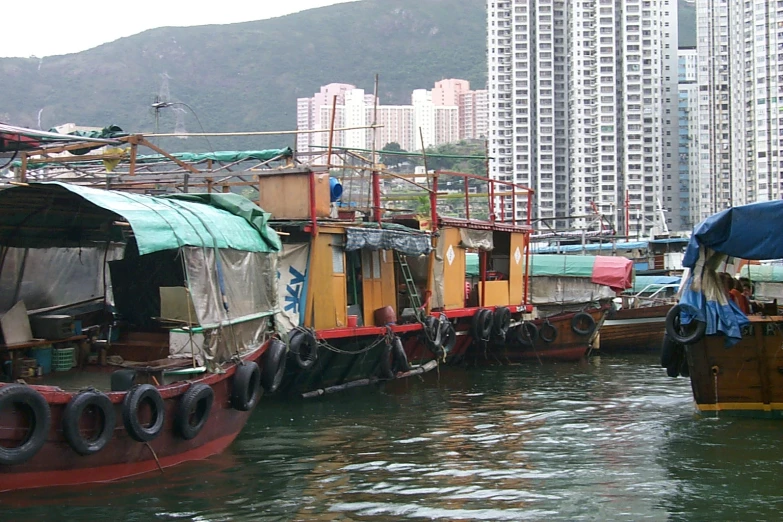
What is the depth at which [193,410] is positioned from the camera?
822cm

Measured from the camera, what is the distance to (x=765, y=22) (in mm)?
53656

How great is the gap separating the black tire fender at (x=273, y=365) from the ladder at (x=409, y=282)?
175 inches

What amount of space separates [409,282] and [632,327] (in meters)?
8.26

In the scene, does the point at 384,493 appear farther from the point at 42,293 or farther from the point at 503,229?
the point at 503,229

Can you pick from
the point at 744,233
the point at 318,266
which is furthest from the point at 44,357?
the point at 744,233

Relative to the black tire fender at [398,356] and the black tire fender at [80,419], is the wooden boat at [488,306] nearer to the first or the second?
the black tire fender at [398,356]

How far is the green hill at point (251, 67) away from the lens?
86875 mm

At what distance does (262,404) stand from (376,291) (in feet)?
8.68

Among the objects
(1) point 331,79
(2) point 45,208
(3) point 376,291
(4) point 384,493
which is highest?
(1) point 331,79

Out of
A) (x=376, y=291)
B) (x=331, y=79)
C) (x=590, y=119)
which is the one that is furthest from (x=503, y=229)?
(x=331, y=79)

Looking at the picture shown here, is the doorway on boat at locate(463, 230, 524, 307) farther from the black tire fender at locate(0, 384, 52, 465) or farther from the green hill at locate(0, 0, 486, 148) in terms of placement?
the green hill at locate(0, 0, 486, 148)

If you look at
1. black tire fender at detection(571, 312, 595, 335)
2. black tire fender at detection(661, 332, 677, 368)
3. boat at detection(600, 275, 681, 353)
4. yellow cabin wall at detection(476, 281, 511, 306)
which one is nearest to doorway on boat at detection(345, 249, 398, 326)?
yellow cabin wall at detection(476, 281, 511, 306)

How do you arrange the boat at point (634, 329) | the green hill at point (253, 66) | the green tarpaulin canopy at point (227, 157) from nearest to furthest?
1. the green tarpaulin canopy at point (227, 157)
2. the boat at point (634, 329)
3. the green hill at point (253, 66)

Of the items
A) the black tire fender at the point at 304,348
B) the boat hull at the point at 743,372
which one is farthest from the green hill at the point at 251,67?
the boat hull at the point at 743,372
